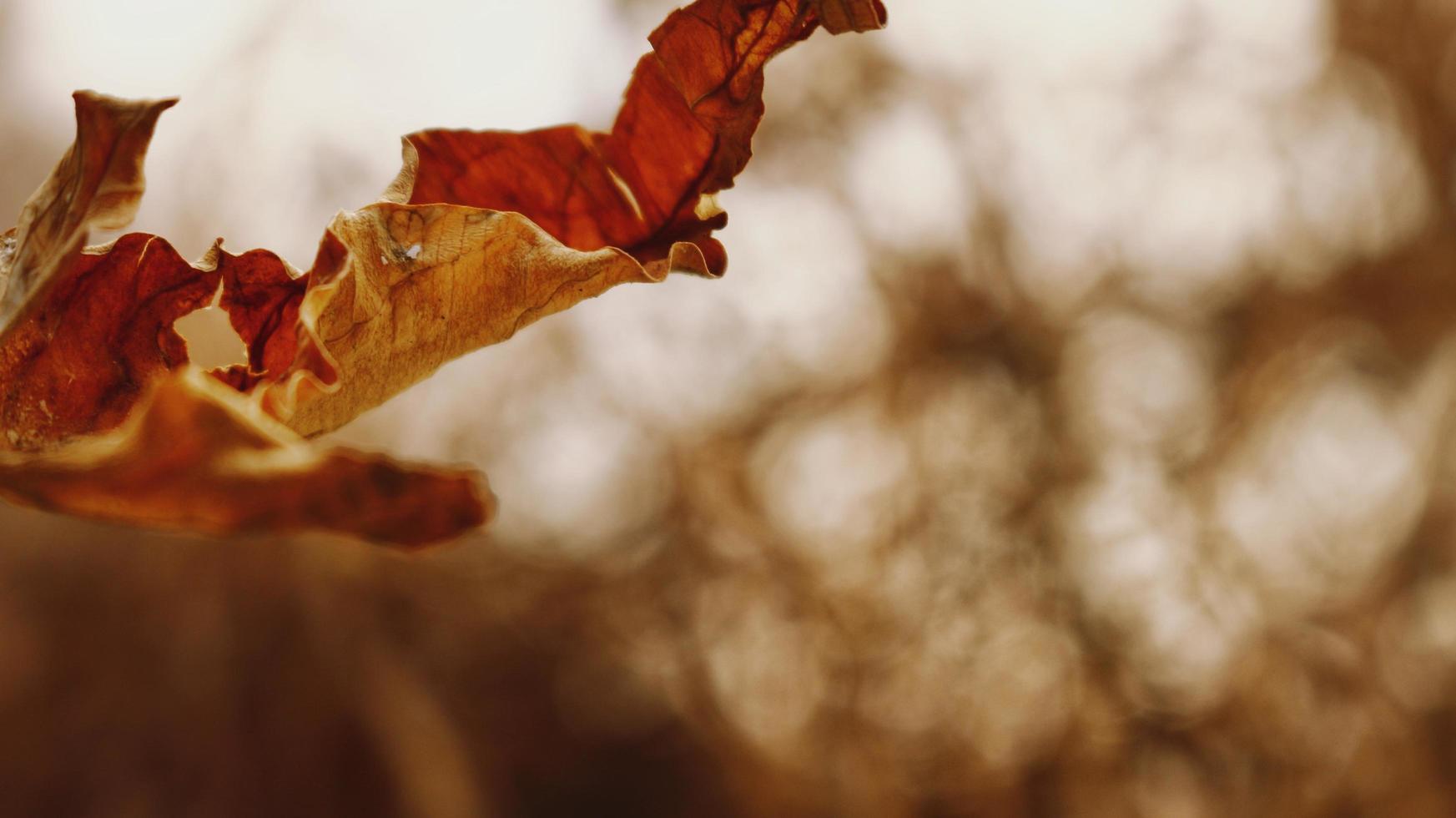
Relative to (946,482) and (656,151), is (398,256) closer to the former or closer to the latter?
(656,151)

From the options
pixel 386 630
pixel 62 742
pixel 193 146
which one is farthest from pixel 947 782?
pixel 193 146

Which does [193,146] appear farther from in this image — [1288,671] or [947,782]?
[1288,671]

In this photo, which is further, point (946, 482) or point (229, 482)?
point (946, 482)

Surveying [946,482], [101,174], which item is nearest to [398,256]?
[101,174]

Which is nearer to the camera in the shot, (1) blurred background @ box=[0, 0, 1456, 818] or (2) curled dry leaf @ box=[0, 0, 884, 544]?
(2) curled dry leaf @ box=[0, 0, 884, 544]

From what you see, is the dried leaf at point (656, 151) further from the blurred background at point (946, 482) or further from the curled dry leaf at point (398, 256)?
the blurred background at point (946, 482)

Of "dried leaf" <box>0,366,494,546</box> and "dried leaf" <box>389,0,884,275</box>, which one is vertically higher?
"dried leaf" <box>389,0,884,275</box>

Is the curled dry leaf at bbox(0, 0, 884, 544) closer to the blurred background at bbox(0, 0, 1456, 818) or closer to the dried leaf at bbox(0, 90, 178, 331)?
the dried leaf at bbox(0, 90, 178, 331)

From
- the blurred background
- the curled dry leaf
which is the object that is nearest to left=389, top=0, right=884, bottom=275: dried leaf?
the curled dry leaf
